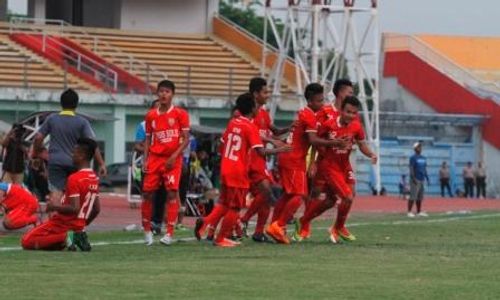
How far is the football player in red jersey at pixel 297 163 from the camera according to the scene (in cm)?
1997

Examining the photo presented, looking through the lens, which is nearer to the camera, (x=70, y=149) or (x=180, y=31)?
(x=70, y=149)

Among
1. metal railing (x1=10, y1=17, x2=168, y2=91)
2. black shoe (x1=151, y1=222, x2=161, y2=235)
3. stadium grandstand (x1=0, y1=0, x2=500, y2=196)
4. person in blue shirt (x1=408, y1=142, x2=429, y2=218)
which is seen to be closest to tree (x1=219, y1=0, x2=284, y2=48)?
stadium grandstand (x1=0, y1=0, x2=500, y2=196)

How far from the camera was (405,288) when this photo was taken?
13289mm

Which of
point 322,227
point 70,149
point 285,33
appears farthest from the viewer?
point 285,33

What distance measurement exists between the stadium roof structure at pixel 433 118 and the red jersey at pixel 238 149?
45.5 m

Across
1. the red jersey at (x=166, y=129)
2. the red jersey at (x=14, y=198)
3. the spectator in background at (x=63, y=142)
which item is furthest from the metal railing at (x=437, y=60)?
the spectator in background at (x=63, y=142)

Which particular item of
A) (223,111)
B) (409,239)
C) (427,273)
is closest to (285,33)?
(223,111)

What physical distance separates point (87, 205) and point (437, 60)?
51937 millimetres

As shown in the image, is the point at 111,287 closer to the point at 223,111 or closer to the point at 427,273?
the point at 427,273

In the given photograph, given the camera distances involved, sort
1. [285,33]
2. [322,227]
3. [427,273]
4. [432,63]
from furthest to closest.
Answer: [432,63], [285,33], [322,227], [427,273]

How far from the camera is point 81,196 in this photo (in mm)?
17766

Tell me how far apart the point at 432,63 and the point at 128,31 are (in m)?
15.9

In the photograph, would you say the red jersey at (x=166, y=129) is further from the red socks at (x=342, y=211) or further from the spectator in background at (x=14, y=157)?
the spectator in background at (x=14, y=157)

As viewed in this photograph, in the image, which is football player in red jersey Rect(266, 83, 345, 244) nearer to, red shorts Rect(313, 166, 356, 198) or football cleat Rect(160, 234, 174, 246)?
red shorts Rect(313, 166, 356, 198)
